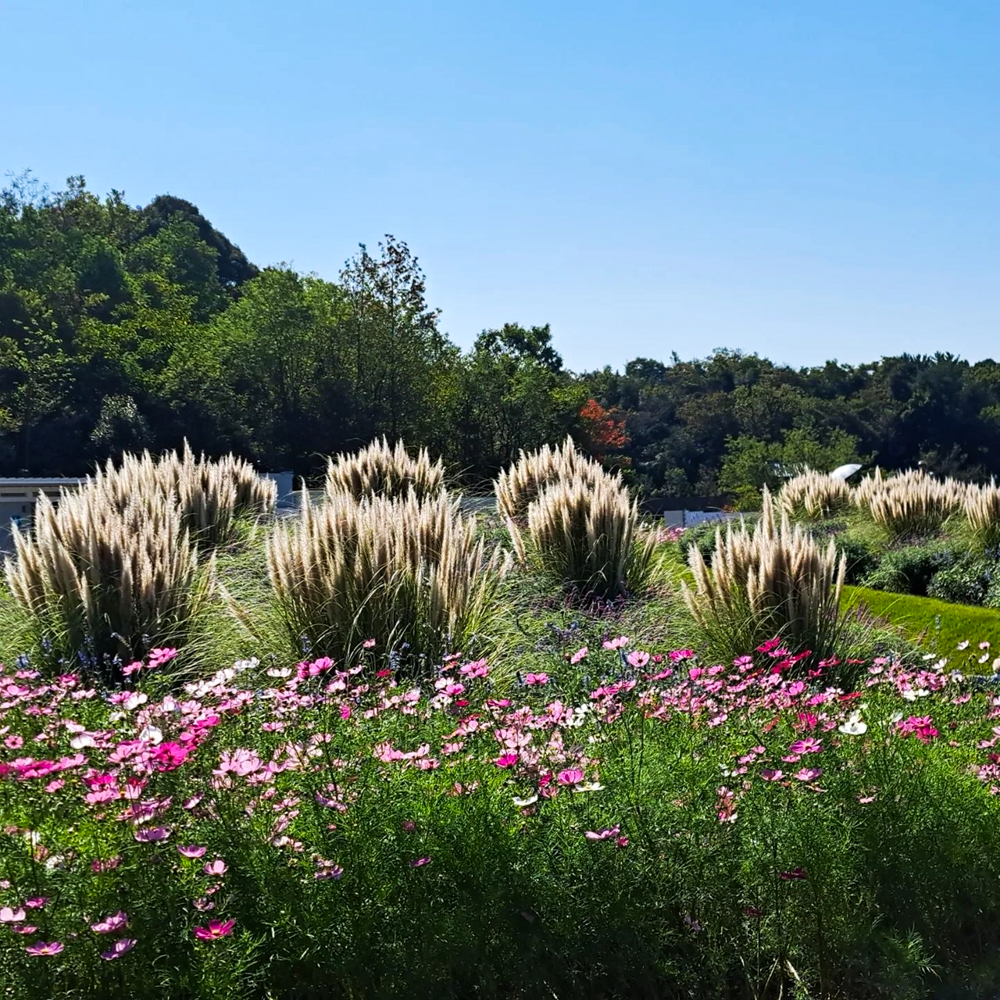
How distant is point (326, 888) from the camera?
7.93ft

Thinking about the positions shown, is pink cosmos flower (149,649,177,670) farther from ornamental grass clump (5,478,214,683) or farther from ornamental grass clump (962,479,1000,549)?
ornamental grass clump (962,479,1000,549)

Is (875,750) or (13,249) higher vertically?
(13,249)

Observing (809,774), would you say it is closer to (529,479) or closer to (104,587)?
(104,587)

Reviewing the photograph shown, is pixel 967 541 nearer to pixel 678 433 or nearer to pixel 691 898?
pixel 691 898

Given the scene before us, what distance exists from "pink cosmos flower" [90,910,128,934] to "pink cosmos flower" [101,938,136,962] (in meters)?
0.03

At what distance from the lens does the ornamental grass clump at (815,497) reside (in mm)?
17859

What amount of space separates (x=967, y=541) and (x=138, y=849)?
12.3m

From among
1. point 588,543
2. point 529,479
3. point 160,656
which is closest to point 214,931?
point 160,656

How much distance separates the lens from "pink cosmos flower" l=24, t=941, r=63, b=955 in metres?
1.95

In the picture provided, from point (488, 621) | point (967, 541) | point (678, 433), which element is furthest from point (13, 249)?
point (488, 621)

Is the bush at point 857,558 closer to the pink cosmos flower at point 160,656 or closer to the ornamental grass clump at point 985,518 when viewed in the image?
the ornamental grass clump at point 985,518

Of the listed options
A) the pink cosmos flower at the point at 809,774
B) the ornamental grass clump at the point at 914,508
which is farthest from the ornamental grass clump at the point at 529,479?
the pink cosmos flower at the point at 809,774

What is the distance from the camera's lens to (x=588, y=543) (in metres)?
7.95

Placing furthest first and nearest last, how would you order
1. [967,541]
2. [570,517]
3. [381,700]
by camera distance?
1. [967,541]
2. [570,517]
3. [381,700]
